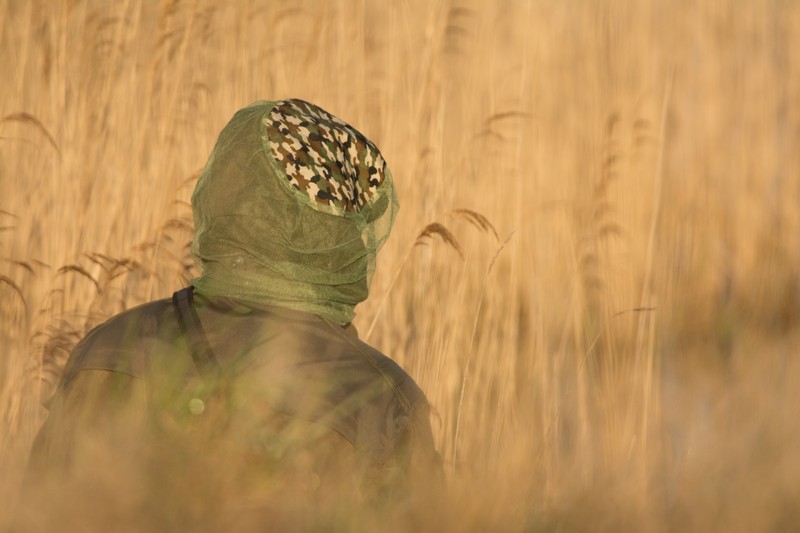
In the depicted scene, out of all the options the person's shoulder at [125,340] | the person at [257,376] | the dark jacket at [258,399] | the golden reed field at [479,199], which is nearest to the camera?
the person at [257,376]

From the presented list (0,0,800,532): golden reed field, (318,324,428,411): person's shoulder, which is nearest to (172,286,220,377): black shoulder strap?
(318,324,428,411): person's shoulder

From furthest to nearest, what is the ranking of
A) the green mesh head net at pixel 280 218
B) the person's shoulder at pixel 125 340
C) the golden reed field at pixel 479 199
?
the golden reed field at pixel 479 199 < the green mesh head net at pixel 280 218 < the person's shoulder at pixel 125 340

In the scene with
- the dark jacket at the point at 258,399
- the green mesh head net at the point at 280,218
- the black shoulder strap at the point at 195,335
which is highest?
the green mesh head net at the point at 280,218

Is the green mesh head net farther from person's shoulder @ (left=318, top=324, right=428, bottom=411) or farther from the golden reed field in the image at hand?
the golden reed field

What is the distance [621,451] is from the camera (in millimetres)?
2213

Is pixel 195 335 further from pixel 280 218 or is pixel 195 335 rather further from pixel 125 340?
pixel 280 218

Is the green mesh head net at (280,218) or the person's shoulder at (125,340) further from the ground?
the green mesh head net at (280,218)

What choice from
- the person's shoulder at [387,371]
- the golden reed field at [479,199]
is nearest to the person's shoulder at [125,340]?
the person's shoulder at [387,371]

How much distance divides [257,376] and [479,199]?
5.53ft

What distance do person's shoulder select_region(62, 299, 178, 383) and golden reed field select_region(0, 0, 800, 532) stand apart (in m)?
0.85

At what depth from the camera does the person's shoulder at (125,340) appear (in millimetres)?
1260

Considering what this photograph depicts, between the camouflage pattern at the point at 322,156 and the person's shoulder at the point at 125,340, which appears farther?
the camouflage pattern at the point at 322,156

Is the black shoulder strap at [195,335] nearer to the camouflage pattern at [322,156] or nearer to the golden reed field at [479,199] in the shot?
the camouflage pattern at [322,156]

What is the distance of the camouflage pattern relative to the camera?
1.39m
